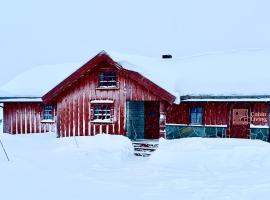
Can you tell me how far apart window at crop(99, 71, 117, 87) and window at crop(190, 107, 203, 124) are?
15.7 ft

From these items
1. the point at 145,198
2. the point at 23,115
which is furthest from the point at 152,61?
the point at 145,198

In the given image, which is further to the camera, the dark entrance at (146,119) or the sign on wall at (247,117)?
the dark entrance at (146,119)

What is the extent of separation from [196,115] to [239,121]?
2.42 m

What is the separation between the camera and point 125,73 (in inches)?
822

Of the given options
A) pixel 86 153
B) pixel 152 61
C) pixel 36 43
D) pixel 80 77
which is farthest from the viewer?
pixel 36 43

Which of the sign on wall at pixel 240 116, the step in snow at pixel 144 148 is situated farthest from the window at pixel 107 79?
the sign on wall at pixel 240 116

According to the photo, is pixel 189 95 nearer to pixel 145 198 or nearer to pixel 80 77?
pixel 80 77

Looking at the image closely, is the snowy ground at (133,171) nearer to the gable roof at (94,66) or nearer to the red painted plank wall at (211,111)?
the red painted plank wall at (211,111)

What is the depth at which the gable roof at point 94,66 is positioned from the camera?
19938 millimetres

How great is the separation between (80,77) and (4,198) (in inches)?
494

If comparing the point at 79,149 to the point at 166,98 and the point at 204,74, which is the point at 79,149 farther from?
the point at 204,74

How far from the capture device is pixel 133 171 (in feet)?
46.9

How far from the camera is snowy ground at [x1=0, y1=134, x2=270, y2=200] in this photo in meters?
10.8

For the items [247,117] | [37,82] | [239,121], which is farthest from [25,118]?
[247,117]
